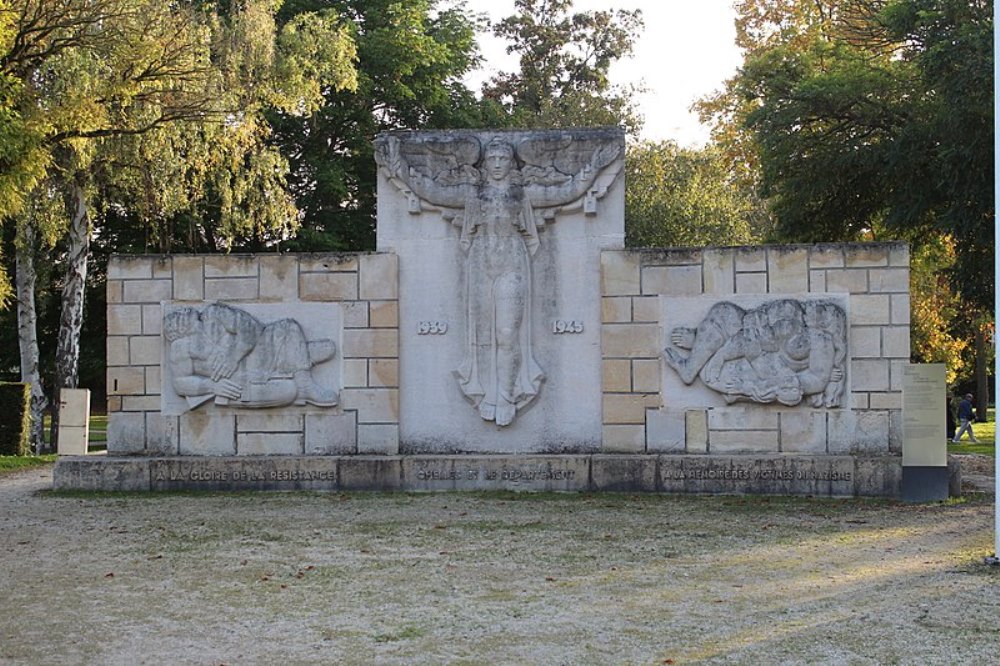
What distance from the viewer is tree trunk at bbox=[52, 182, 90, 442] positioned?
72.9 ft

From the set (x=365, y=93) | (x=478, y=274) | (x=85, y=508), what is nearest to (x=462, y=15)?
(x=365, y=93)

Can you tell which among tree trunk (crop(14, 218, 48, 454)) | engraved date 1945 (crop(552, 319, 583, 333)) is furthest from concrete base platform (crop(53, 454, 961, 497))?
tree trunk (crop(14, 218, 48, 454))

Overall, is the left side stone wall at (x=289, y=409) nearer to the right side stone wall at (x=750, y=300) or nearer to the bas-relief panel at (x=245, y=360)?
the bas-relief panel at (x=245, y=360)

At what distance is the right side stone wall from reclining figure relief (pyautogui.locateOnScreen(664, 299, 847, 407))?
5.4 inches

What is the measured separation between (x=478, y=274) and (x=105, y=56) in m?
8.88

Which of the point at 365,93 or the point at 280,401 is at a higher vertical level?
the point at 365,93

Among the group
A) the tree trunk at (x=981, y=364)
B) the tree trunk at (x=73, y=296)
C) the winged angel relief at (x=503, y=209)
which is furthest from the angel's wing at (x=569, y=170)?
the tree trunk at (x=981, y=364)

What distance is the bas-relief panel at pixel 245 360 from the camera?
553 inches

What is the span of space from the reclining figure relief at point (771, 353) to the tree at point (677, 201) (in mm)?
20379

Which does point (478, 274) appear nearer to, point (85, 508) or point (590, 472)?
point (590, 472)

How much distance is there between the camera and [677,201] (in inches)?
1368

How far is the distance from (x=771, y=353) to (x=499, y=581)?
5.88m

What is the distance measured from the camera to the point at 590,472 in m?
13.6

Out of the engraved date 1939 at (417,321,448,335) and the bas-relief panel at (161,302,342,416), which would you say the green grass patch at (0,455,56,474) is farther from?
the engraved date 1939 at (417,321,448,335)
